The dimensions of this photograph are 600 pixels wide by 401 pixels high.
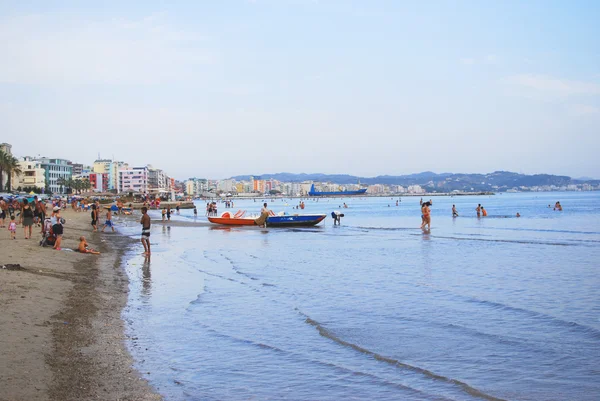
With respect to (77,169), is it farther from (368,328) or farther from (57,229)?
(368,328)

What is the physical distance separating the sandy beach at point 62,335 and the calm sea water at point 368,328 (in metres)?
Result: 0.45

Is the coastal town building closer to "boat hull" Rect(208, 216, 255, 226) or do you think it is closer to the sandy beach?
"boat hull" Rect(208, 216, 255, 226)

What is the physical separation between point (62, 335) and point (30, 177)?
120m

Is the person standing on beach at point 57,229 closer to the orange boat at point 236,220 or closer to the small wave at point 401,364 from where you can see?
the small wave at point 401,364

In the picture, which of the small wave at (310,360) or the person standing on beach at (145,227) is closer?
the small wave at (310,360)

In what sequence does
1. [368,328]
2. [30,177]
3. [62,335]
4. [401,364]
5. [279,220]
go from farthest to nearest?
[30,177] < [279,220] < [368,328] < [62,335] < [401,364]

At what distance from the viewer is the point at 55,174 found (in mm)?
137125

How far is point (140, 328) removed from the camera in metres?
10.7

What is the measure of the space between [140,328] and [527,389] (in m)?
6.85

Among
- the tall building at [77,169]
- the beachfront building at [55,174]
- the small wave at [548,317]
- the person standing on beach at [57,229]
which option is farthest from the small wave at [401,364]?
the tall building at [77,169]

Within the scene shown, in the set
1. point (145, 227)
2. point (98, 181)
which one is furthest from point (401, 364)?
point (98, 181)

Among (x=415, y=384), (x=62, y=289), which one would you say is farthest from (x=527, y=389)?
(x=62, y=289)

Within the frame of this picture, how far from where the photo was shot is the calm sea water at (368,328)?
7613 millimetres

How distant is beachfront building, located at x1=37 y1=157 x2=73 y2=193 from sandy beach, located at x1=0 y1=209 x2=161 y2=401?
121 meters
